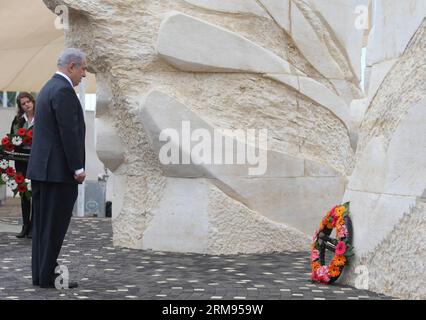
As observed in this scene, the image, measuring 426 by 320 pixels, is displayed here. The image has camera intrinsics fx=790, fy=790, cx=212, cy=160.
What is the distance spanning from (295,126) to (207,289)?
304 cm

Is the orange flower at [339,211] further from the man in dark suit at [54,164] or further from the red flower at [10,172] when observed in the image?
the red flower at [10,172]

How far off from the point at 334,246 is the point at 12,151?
14.7 ft

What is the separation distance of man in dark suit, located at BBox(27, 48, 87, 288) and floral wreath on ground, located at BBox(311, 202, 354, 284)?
197 centimetres

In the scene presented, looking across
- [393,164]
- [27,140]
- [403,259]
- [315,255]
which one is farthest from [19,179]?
[403,259]

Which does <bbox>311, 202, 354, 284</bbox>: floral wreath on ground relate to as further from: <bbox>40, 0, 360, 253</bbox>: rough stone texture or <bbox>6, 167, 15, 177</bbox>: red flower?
<bbox>6, 167, 15, 177</bbox>: red flower

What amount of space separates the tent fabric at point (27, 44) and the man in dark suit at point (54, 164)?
29.9 feet

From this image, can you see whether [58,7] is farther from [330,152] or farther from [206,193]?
[330,152]

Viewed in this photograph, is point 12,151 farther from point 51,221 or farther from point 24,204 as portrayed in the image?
point 51,221

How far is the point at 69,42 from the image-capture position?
8414 mm

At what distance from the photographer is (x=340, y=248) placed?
20.6 feet

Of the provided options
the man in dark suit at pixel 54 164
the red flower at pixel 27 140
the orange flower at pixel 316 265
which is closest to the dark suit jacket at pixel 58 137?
the man in dark suit at pixel 54 164

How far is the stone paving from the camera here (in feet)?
18.8

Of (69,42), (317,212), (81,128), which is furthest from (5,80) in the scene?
(81,128)

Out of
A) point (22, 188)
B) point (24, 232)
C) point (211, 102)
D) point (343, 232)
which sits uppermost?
point (211, 102)
